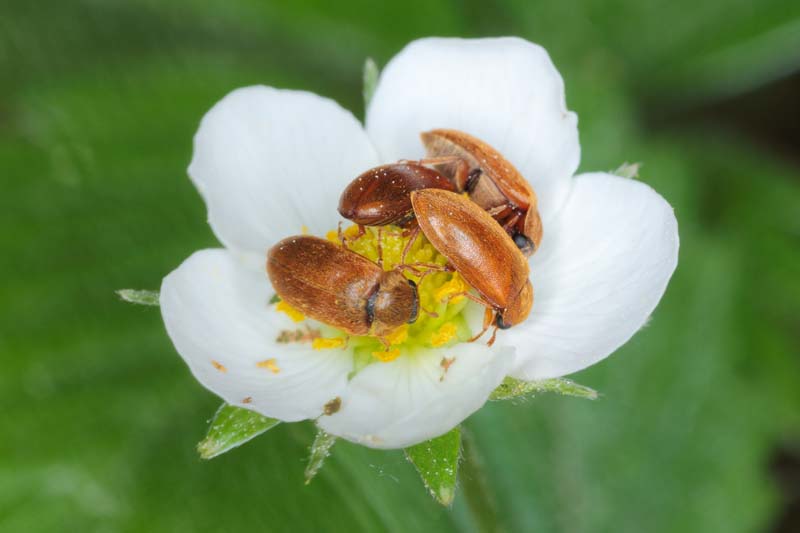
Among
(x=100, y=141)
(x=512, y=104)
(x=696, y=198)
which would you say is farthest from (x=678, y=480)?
(x=100, y=141)

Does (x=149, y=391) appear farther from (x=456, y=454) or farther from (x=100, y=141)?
(x=456, y=454)

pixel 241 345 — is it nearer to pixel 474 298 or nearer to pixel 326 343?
pixel 326 343

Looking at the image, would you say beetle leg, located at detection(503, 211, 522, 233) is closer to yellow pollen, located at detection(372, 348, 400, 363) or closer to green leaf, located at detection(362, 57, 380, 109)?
yellow pollen, located at detection(372, 348, 400, 363)

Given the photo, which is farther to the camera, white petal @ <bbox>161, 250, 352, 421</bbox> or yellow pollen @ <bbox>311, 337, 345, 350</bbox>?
yellow pollen @ <bbox>311, 337, 345, 350</bbox>

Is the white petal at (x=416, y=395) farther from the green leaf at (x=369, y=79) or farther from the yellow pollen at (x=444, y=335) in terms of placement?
the green leaf at (x=369, y=79)

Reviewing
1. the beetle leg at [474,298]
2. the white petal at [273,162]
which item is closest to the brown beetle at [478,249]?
the beetle leg at [474,298]

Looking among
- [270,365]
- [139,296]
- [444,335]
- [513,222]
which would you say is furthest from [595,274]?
[139,296]

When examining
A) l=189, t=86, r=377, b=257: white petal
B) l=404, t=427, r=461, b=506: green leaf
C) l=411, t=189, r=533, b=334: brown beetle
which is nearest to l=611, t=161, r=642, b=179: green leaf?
l=411, t=189, r=533, b=334: brown beetle
